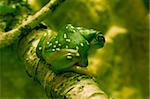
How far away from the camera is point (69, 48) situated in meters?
0.75

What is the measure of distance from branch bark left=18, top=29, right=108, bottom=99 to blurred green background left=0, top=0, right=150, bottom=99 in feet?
0.27

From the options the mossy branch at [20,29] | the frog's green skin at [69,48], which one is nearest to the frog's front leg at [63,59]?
the frog's green skin at [69,48]

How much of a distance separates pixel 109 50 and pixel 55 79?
414 mm

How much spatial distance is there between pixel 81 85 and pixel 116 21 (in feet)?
1.67

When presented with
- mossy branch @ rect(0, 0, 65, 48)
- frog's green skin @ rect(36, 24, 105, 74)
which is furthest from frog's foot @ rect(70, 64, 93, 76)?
mossy branch @ rect(0, 0, 65, 48)

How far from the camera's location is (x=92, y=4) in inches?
44.2

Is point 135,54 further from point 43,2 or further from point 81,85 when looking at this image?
point 81,85

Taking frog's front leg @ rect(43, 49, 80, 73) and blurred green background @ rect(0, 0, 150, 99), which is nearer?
frog's front leg @ rect(43, 49, 80, 73)

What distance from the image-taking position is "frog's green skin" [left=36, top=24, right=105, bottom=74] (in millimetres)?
737

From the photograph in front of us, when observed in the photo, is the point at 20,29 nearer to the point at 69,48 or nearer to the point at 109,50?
the point at 69,48

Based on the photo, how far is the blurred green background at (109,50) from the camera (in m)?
1.02

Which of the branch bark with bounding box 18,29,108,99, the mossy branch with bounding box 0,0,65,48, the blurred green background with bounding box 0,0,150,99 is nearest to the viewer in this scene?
the branch bark with bounding box 18,29,108,99

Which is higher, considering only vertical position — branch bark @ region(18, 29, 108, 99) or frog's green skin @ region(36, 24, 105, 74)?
frog's green skin @ region(36, 24, 105, 74)

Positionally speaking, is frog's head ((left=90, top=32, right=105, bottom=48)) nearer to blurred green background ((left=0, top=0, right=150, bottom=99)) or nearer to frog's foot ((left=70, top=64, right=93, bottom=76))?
frog's foot ((left=70, top=64, right=93, bottom=76))
